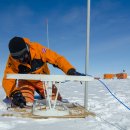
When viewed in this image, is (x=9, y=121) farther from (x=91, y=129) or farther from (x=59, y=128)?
(x=91, y=129)

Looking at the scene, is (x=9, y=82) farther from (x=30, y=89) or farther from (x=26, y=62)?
(x=30, y=89)

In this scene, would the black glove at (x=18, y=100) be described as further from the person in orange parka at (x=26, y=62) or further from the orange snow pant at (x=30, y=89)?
the orange snow pant at (x=30, y=89)

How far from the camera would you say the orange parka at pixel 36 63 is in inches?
213

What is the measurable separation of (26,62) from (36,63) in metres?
0.18

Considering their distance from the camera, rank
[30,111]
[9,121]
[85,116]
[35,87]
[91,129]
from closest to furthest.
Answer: [91,129] < [9,121] < [85,116] < [30,111] < [35,87]

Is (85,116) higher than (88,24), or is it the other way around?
(88,24)

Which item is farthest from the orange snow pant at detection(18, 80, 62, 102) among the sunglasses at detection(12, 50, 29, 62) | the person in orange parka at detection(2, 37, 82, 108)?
the sunglasses at detection(12, 50, 29, 62)

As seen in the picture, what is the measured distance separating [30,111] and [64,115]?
1.91ft

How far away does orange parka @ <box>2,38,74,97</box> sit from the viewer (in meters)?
5.41

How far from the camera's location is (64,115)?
14.7ft

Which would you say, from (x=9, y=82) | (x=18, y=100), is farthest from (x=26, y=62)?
(x=18, y=100)

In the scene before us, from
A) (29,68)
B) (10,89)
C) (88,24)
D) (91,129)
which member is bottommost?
(91,129)

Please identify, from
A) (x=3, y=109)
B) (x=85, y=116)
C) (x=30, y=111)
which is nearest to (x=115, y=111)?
(x=85, y=116)

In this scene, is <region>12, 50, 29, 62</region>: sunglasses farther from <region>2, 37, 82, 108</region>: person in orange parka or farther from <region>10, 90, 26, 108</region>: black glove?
<region>10, 90, 26, 108</region>: black glove
